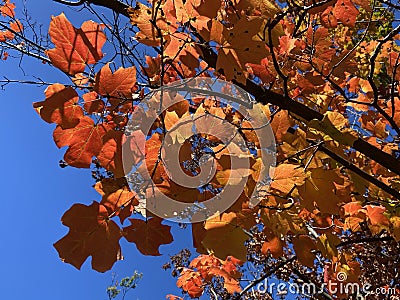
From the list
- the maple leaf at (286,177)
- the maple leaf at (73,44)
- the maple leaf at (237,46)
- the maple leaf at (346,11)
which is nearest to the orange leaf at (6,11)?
the maple leaf at (73,44)

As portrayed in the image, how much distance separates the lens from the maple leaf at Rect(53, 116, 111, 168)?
1004mm

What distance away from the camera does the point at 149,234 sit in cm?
114

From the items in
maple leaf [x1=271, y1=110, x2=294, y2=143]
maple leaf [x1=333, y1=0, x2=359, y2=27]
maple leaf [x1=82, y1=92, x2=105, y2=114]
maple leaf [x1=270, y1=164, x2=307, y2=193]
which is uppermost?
maple leaf [x1=333, y1=0, x2=359, y2=27]

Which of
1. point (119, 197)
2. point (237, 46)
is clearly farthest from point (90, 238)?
point (237, 46)

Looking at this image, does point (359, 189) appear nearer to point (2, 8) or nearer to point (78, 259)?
point (78, 259)

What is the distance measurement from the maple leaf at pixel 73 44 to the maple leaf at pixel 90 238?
379 millimetres

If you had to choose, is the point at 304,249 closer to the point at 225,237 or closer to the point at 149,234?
the point at 225,237

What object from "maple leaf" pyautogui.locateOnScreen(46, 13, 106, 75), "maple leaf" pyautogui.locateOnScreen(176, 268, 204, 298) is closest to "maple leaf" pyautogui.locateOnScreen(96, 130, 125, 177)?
"maple leaf" pyautogui.locateOnScreen(46, 13, 106, 75)

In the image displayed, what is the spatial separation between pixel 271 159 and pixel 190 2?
19.6 inches

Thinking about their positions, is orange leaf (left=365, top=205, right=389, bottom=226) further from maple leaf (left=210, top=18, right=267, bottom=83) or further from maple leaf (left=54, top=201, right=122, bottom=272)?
maple leaf (left=54, top=201, right=122, bottom=272)

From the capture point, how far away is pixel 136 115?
41.7 inches

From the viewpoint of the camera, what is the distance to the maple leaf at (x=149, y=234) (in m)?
1.13

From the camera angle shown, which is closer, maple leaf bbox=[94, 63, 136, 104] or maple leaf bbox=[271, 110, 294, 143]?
maple leaf bbox=[94, 63, 136, 104]

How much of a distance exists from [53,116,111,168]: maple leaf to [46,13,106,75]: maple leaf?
0.15 metres
